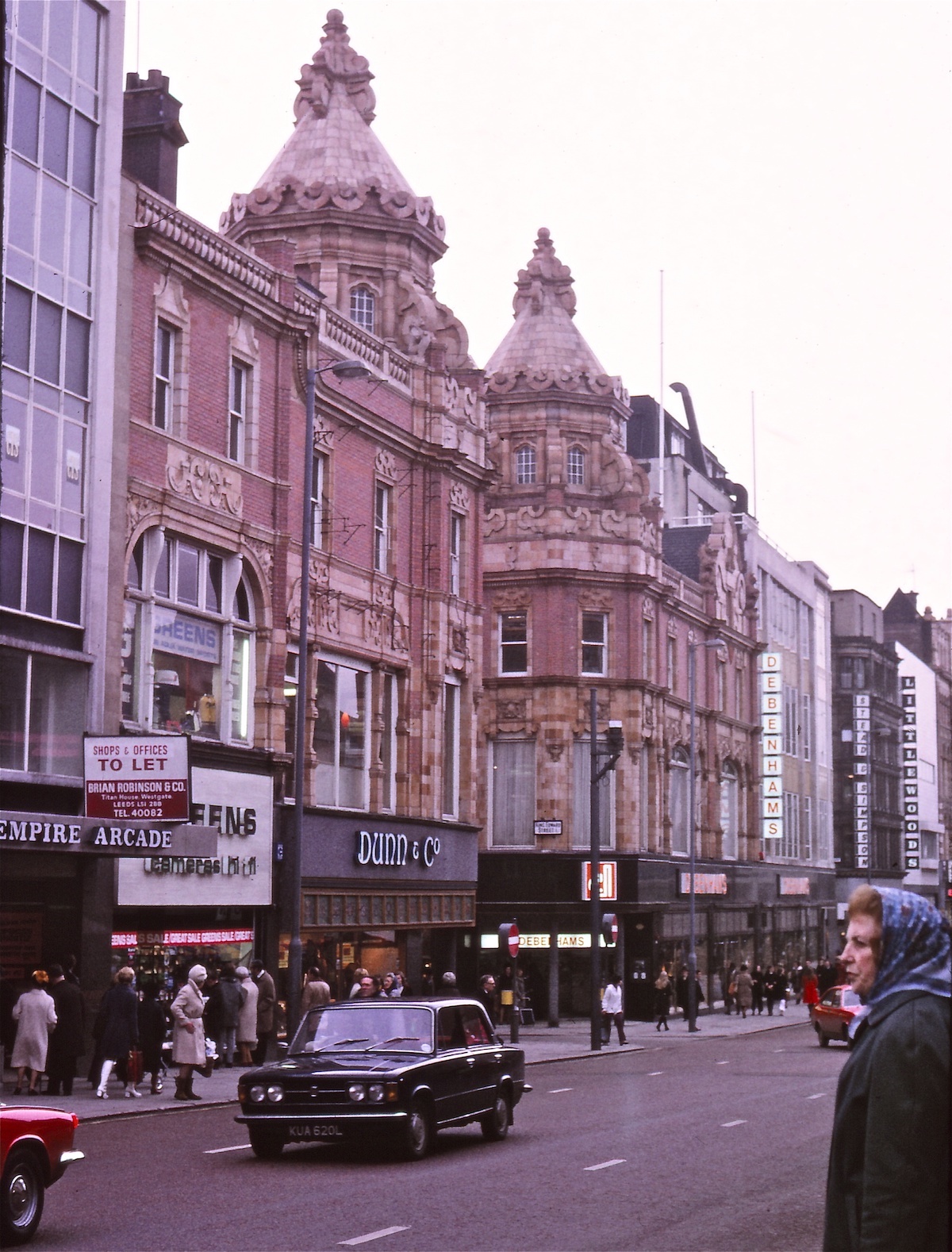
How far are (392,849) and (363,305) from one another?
45.5 feet

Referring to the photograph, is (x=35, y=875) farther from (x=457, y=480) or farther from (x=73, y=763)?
(x=457, y=480)

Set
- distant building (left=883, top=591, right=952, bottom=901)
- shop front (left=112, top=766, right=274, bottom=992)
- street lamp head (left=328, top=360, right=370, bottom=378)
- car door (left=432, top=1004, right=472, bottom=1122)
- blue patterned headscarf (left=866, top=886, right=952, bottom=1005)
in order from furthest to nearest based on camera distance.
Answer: distant building (left=883, top=591, right=952, bottom=901), shop front (left=112, top=766, right=274, bottom=992), street lamp head (left=328, top=360, right=370, bottom=378), car door (left=432, top=1004, right=472, bottom=1122), blue patterned headscarf (left=866, top=886, right=952, bottom=1005)

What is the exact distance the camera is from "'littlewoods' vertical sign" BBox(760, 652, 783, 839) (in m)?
73.6

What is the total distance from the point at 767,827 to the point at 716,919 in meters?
8.98

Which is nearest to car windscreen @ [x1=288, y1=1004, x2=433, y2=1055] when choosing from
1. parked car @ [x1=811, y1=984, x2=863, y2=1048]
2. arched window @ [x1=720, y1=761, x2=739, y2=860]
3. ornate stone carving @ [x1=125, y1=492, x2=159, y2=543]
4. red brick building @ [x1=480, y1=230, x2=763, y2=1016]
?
ornate stone carving @ [x1=125, y1=492, x2=159, y2=543]

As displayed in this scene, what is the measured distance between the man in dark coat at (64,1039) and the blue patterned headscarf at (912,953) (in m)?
21.5

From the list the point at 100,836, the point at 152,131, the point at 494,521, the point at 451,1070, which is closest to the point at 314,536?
the point at 152,131

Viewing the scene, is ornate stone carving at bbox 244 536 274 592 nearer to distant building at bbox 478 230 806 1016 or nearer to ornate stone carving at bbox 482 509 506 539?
distant building at bbox 478 230 806 1016

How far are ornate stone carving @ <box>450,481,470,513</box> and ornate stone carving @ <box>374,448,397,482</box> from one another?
292 cm

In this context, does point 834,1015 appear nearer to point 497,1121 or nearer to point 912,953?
point 497,1121

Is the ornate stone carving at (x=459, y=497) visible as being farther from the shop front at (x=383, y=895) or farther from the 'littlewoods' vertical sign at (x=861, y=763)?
the 'littlewoods' vertical sign at (x=861, y=763)

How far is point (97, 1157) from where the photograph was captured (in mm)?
17828

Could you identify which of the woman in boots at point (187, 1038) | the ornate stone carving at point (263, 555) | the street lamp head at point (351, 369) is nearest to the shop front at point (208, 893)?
the woman in boots at point (187, 1038)

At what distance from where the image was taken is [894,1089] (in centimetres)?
455
